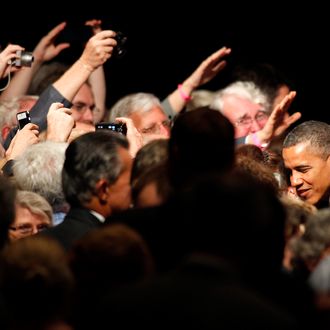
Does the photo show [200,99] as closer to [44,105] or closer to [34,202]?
[44,105]

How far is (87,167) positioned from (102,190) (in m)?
0.11

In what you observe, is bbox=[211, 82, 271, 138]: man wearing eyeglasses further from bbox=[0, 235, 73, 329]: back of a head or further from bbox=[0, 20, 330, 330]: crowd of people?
bbox=[0, 235, 73, 329]: back of a head

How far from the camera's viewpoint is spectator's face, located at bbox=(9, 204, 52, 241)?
4922mm

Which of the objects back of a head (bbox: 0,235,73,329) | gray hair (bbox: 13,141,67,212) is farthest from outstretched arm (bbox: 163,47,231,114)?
back of a head (bbox: 0,235,73,329)

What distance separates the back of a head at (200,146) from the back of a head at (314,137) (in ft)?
6.68

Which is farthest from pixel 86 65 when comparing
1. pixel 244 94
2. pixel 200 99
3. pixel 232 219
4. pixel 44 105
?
pixel 232 219

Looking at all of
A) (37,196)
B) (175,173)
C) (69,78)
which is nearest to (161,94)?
(69,78)

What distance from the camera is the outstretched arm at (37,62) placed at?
7516mm

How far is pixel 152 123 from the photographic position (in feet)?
21.9

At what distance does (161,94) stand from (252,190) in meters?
5.11

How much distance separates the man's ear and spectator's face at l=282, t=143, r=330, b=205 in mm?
1776

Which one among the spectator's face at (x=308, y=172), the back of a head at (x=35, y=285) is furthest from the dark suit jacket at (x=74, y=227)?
the spectator's face at (x=308, y=172)

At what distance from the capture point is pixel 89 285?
12.2 ft

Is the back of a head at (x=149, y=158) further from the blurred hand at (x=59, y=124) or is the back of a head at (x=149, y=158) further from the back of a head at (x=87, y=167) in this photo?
the blurred hand at (x=59, y=124)
